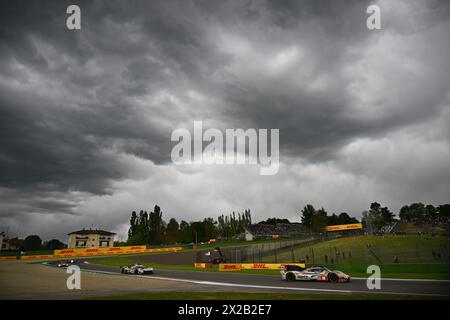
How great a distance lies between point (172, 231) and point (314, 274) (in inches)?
5036

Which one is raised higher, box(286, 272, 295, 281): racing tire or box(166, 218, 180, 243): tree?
box(286, 272, 295, 281): racing tire

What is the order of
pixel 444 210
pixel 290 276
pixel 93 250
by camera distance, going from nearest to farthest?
pixel 290 276
pixel 93 250
pixel 444 210

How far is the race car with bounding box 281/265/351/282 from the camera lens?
22114mm

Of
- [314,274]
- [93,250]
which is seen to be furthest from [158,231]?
[314,274]

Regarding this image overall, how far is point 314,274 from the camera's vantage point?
23.3 metres

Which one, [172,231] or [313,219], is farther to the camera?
[172,231]

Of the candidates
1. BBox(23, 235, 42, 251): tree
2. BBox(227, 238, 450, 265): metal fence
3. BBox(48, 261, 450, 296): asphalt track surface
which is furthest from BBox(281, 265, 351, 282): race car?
BBox(23, 235, 42, 251): tree

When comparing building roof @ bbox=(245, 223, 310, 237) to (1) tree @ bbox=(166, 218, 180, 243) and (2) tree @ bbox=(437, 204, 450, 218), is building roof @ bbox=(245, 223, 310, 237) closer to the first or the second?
(1) tree @ bbox=(166, 218, 180, 243)

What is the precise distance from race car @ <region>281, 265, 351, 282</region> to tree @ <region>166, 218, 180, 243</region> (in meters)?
117

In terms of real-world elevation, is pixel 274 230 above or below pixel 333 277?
below

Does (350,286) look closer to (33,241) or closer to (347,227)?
(347,227)

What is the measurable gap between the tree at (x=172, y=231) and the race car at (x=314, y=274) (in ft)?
383
